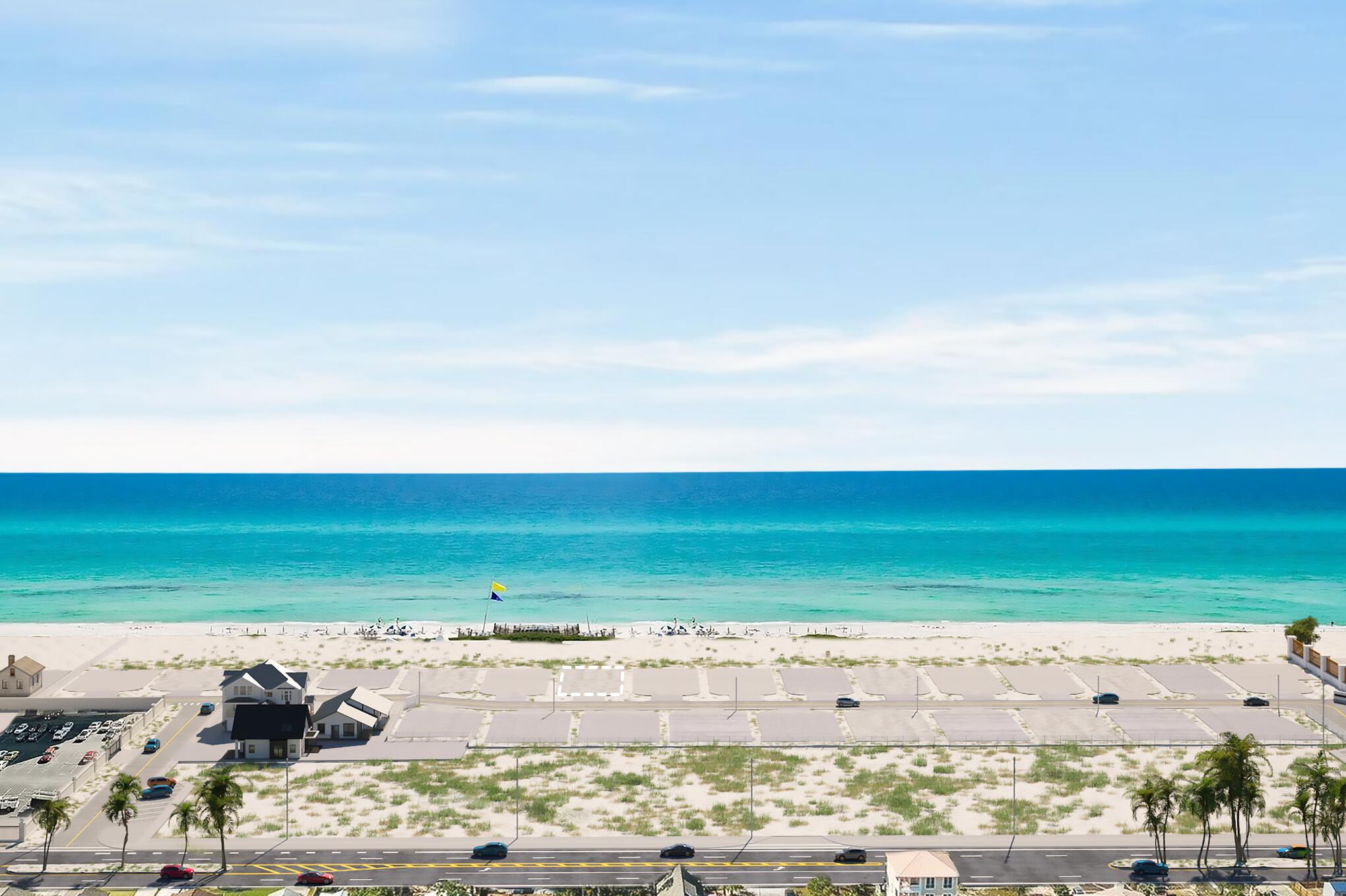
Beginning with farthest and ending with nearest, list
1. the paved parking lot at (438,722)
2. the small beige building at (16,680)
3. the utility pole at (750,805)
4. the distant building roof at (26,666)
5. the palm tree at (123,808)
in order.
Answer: the distant building roof at (26,666) < the small beige building at (16,680) < the paved parking lot at (438,722) < the utility pole at (750,805) < the palm tree at (123,808)

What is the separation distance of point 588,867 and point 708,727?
27.5 meters

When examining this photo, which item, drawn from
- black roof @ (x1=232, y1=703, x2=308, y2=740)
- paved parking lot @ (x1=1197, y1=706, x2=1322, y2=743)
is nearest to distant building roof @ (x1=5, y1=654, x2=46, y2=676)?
black roof @ (x1=232, y1=703, x2=308, y2=740)

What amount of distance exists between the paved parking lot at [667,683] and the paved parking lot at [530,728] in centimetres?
926

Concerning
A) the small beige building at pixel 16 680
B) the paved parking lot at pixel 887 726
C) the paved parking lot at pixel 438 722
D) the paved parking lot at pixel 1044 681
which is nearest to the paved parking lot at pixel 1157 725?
the paved parking lot at pixel 1044 681

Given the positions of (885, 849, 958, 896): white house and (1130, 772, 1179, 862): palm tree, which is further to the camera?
(1130, 772, 1179, 862): palm tree

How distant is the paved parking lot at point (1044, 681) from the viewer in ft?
317

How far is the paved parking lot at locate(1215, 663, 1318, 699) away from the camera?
9662 cm

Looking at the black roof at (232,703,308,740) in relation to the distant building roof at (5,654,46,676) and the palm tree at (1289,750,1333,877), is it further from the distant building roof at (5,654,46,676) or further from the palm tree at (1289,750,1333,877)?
the palm tree at (1289,750,1333,877)

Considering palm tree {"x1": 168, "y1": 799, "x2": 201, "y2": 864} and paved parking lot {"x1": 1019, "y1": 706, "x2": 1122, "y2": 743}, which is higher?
paved parking lot {"x1": 1019, "y1": 706, "x2": 1122, "y2": 743}

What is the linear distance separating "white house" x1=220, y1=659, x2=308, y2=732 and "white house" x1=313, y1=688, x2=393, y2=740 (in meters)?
2.50

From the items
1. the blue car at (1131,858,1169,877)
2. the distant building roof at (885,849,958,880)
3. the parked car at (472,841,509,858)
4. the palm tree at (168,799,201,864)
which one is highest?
the palm tree at (168,799,201,864)

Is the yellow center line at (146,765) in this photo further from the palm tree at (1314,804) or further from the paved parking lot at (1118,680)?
the paved parking lot at (1118,680)

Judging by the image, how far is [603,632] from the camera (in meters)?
128

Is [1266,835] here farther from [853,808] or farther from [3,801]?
[3,801]
